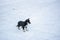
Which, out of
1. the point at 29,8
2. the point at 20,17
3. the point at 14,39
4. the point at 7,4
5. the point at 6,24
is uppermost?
the point at 7,4

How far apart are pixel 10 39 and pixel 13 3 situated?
5289 mm

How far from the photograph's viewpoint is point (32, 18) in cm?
867

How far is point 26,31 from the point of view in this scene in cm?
719

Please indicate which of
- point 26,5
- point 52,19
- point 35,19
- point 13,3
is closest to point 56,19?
point 52,19

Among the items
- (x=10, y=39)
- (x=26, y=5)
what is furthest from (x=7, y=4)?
(x=10, y=39)

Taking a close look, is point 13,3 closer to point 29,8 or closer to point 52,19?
point 29,8

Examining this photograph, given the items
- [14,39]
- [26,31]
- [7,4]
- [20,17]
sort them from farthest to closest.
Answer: [7,4]
[20,17]
[26,31]
[14,39]

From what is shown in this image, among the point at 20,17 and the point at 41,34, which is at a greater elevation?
the point at 20,17

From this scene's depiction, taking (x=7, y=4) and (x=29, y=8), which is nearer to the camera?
(x=29, y=8)

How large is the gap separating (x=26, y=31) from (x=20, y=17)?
1.75 m

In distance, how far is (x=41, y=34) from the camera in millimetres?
6945

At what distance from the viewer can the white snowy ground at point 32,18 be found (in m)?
6.92

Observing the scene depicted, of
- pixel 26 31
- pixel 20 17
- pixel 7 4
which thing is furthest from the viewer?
pixel 7 4

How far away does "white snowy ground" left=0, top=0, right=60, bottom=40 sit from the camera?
6.92 m
